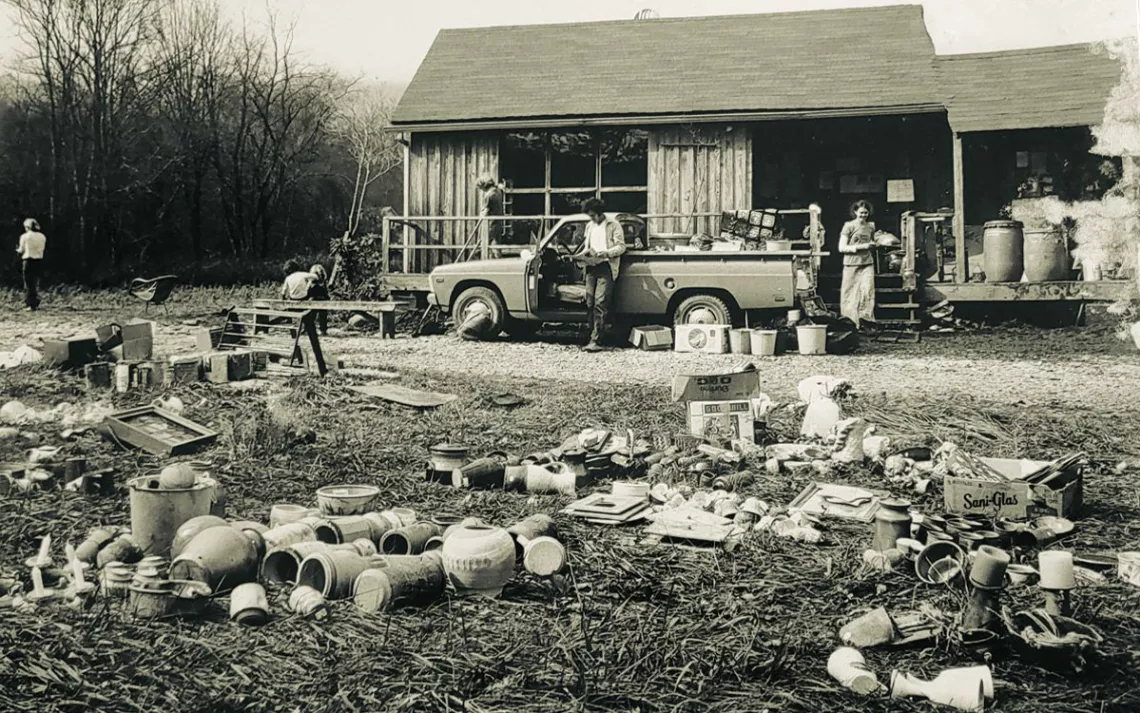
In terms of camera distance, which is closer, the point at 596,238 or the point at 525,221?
the point at 596,238

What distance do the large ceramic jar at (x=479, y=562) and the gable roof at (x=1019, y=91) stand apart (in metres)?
9.93

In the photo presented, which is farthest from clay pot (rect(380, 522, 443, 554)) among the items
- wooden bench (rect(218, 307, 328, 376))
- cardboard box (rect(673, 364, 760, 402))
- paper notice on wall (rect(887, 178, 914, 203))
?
paper notice on wall (rect(887, 178, 914, 203))

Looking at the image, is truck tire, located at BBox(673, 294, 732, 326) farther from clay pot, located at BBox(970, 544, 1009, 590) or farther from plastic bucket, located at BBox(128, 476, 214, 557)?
clay pot, located at BBox(970, 544, 1009, 590)

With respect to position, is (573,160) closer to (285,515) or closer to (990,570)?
(285,515)

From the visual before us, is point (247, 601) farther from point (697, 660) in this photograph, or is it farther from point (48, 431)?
point (48, 431)

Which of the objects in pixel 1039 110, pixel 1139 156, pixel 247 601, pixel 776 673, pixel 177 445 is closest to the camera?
pixel 776 673

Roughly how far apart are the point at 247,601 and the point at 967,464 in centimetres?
332

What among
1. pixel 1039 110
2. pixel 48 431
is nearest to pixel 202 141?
pixel 48 431

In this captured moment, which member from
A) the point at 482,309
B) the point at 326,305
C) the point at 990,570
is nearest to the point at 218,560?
the point at 990,570

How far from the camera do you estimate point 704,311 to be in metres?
9.87

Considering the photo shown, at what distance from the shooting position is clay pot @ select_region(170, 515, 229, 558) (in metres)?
3.47

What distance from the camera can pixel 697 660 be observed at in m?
2.79

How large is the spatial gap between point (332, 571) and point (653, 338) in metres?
6.84

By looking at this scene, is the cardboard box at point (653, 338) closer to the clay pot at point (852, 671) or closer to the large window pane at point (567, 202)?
the large window pane at point (567, 202)
